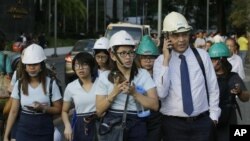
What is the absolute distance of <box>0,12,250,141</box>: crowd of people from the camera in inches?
186

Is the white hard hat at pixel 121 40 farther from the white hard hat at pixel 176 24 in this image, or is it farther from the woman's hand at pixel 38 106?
the woman's hand at pixel 38 106

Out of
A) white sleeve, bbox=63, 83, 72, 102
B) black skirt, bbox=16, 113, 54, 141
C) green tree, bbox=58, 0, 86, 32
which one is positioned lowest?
black skirt, bbox=16, 113, 54, 141

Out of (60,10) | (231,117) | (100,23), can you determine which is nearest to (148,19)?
(100,23)

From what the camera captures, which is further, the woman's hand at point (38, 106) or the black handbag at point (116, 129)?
the woman's hand at point (38, 106)

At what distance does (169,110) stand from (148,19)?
293ft

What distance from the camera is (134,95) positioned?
15.1 ft

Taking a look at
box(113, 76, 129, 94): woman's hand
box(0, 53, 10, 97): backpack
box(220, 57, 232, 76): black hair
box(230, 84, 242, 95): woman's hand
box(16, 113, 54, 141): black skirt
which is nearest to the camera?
box(113, 76, 129, 94): woman's hand

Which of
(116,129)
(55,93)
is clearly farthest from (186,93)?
(55,93)

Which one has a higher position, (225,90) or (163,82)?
(163,82)

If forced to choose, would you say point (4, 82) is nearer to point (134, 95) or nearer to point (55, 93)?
point (55, 93)

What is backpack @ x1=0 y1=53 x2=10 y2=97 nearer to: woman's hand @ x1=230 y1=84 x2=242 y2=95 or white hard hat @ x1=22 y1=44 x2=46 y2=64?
white hard hat @ x1=22 y1=44 x2=46 y2=64

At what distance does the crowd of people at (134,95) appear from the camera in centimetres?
472

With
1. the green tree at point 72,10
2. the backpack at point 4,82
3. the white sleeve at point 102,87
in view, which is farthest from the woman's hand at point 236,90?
the green tree at point 72,10

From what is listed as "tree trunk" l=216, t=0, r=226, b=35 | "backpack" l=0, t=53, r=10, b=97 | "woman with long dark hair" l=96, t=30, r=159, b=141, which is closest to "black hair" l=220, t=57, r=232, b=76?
"woman with long dark hair" l=96, t=30, r=159, b=141
